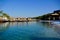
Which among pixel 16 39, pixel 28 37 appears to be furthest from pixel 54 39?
pixel 16 39

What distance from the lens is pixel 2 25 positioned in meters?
4.73

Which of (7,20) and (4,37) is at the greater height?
(7,20)

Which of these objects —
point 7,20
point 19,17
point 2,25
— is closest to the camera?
point 19,17

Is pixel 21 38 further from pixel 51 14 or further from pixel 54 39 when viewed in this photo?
pixel 51 14

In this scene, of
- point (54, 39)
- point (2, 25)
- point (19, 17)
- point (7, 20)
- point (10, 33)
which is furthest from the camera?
point (2, 25)

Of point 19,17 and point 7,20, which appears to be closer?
point 19,17

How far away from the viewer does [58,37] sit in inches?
135

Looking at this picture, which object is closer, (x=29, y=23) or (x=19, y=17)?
(x=19, y=17)

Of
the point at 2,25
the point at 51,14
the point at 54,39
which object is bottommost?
the point at 54,39

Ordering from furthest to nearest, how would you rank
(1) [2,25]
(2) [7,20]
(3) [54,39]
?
(1) [2,25]
(2) [7,20]
(3) [54,39]

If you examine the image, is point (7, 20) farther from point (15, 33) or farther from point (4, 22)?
point (15, 33)

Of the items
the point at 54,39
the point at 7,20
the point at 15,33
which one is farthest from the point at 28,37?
the point at 7,20

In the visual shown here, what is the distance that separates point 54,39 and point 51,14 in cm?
122

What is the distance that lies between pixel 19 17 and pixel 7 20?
0.54 meters
